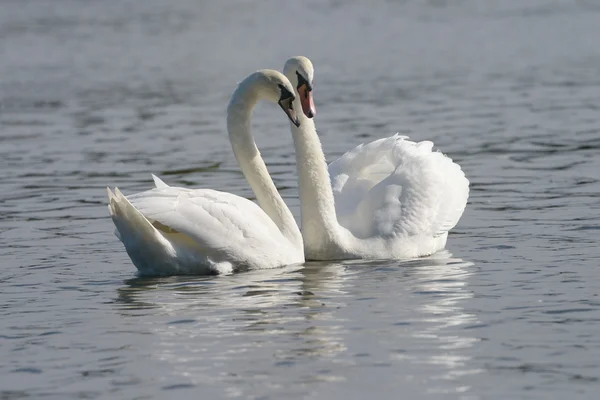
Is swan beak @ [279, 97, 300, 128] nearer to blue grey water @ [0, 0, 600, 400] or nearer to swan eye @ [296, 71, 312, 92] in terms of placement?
swan eye @ [296, 71, 312, 92]

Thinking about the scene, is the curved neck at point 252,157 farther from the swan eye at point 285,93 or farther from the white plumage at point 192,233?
the white plumage at point 192,233

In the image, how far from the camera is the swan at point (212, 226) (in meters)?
10.2

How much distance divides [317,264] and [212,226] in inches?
51.8

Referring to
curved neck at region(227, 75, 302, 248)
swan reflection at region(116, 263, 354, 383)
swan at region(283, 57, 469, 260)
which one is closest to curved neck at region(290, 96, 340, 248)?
swan at region(283, 57, 469, 260)

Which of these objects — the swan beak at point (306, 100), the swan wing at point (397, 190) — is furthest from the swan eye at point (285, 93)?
the swan wing at point (397, 190)

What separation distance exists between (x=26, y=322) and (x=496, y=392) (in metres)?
3.65

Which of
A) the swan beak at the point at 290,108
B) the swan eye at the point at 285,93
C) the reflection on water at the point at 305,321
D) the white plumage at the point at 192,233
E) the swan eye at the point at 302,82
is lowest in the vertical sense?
the reflection on water at the point at 305,321

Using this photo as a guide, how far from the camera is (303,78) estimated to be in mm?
11148

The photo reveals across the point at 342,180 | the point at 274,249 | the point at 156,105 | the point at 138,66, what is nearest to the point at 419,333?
the point at 274,249

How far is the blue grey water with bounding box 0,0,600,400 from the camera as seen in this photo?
25.1 feet

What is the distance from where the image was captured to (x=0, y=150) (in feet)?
61.9

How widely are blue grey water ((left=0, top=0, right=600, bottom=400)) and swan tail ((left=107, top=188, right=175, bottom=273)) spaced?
0.23m

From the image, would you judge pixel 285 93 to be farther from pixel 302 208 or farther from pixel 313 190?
pixel 302 208

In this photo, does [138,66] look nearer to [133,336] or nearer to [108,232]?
[108,232]
